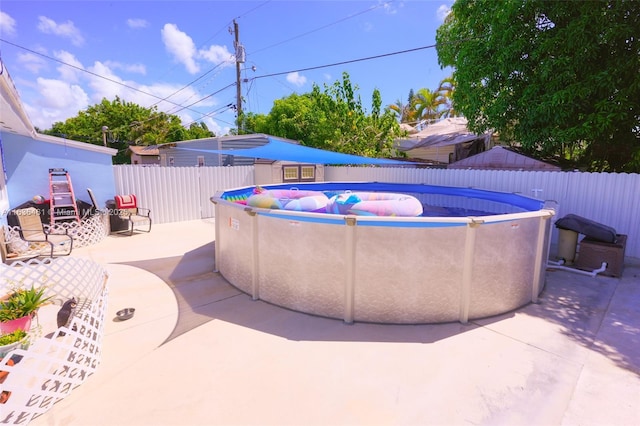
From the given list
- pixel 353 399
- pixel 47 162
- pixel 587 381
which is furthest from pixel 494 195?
pixel 47 162

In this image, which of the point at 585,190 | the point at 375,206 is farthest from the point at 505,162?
the point at 375,206

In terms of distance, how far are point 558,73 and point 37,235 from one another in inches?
554

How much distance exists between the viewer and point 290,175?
43.1 ft

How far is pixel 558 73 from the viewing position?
28.7 ft

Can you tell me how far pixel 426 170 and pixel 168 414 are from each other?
33.9ft

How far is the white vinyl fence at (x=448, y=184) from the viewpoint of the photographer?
7.02 meters

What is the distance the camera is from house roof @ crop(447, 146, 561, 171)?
10.1 metres

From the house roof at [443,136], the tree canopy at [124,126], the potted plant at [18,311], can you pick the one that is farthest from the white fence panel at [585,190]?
the tree canopy at [124,126]

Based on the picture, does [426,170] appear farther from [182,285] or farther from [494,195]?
[182,285]

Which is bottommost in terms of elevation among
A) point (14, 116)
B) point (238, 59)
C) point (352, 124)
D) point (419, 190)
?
point (419, 190)

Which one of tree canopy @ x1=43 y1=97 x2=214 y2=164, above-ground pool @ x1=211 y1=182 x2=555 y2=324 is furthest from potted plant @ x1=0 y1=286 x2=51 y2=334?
tree canopy @ x1=43 y1=97 x2=214 y2=164

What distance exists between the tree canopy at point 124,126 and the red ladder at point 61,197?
27.5 m

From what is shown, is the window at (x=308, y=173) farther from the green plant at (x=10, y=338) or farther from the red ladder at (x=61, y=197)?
the green plant at (x=10, y=338)

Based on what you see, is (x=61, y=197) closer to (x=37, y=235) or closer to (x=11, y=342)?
(x=37, y=235)
